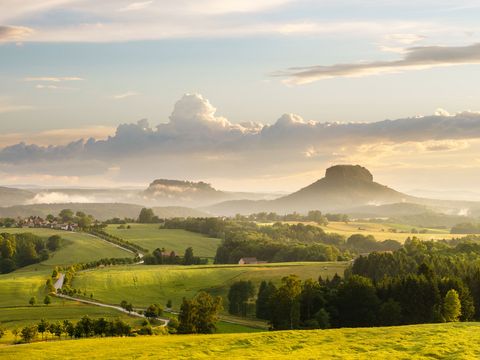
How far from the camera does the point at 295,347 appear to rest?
7288cm

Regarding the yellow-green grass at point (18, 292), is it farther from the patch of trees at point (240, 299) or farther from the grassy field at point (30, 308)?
the patch of trees at point (240, 299)

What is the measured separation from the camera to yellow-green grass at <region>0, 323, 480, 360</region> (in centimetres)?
6738

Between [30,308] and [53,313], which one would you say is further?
[30,308]

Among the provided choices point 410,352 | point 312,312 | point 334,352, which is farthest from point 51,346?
point 312,312

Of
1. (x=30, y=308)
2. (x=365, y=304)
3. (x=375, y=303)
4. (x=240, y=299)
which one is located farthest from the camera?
(x=240, y=299)

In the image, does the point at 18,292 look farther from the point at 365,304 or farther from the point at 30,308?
the point at 365,304

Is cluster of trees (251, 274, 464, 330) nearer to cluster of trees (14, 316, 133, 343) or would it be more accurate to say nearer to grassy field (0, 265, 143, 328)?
cluster of trees (14, 316, 133, 343)

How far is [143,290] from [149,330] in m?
80.0

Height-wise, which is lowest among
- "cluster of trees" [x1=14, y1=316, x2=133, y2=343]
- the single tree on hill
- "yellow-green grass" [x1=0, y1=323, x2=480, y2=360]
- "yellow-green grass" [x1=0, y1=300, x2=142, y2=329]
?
"yellow-green grass" [x1=0, y1=300, x2=142, y2=329]

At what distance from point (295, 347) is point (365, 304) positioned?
Result: 62.6m

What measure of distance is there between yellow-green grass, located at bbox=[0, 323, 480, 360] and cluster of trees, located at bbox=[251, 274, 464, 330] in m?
44.2

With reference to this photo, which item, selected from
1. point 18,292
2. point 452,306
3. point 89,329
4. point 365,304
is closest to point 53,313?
point 18,292

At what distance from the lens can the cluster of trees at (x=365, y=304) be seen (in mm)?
128625

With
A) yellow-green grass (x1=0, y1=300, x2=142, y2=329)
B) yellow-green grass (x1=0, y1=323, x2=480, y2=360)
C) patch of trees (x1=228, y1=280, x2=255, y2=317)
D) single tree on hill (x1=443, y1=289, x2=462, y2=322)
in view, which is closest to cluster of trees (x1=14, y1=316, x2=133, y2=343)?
yellow-green grass (x1=0, y1=300, x2=142, y2=329)
